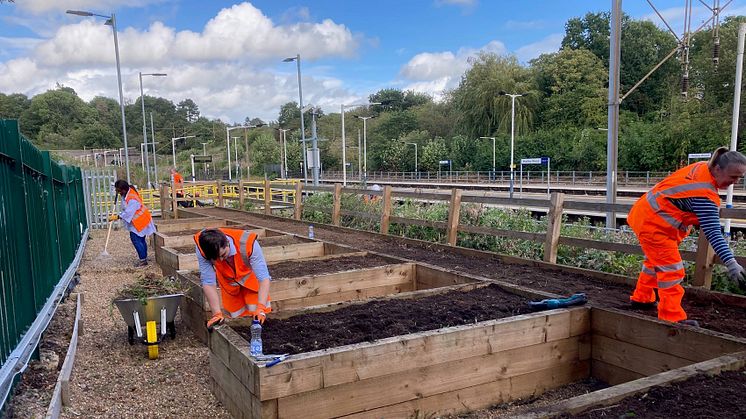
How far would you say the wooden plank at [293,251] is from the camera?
26.4 ft

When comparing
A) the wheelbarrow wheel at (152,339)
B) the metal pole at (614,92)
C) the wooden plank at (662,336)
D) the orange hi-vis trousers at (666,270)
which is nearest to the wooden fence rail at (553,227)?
the orange hi-vis trousers at (666,270)

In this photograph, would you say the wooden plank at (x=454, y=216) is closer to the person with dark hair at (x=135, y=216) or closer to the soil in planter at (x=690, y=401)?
the person with dark hair at (x=135, y=216)

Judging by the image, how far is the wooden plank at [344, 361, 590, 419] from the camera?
3787 mm

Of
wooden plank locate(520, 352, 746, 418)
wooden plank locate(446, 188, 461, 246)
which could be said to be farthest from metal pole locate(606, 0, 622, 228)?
wooden plank locate(520, 352, 746, 418)

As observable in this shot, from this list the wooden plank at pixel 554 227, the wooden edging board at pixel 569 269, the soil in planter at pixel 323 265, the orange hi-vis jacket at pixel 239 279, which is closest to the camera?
the orange hi-vis jacket at pixel 239 279

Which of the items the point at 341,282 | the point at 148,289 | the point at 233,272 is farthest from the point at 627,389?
the point at 148,289

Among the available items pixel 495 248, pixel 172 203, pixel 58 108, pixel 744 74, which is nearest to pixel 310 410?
pixel 495 248

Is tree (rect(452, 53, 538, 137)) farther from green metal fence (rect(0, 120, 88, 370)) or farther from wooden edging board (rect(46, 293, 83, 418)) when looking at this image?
wooden edging board (rect(46, 293, 83, 418))

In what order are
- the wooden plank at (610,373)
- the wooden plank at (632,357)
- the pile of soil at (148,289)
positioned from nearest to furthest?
1. the wooden plank at (632,357)
2. the wooden plank at (610,373)
3. the pile of soil at (148,289)

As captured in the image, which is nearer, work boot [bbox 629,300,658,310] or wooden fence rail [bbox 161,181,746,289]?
work boot [bbox 629,300,658,310]

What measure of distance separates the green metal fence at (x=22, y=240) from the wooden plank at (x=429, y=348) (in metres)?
2.18

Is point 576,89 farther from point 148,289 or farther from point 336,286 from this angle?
point 148,289

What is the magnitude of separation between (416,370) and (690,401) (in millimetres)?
1658

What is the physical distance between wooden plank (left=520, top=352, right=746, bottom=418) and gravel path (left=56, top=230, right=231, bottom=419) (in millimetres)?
2372
